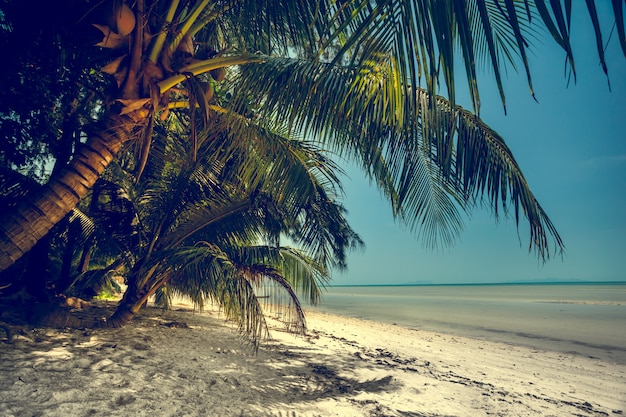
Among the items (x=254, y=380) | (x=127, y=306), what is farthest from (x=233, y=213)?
(x=254, y=380)

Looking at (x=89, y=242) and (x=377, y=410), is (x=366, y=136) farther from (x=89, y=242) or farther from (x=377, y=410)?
(x=89, y=242)

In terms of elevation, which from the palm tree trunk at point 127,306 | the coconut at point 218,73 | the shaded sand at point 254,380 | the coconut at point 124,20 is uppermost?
the coconut at point 218,73

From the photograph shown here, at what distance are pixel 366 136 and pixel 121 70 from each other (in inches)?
91.4

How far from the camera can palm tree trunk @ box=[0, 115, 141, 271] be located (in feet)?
9.82

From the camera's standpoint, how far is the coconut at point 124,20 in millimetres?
2906

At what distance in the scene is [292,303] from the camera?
198 inches

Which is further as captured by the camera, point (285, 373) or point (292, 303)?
point (292, 303)

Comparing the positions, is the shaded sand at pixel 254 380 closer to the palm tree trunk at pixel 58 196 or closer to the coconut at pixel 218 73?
the palm tree trunk at pixel 58 196

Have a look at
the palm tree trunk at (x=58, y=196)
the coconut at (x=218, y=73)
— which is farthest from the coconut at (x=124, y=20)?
the coconut at (x=218, y=73)

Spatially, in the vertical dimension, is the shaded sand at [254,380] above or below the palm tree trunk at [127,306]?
below

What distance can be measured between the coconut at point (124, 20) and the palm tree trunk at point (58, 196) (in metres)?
0.71

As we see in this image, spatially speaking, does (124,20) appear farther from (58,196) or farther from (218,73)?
(58,196)

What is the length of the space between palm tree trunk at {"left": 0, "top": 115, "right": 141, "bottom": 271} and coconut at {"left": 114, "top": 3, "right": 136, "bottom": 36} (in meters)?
0.71

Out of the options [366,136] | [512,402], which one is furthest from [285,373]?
[366,136]
